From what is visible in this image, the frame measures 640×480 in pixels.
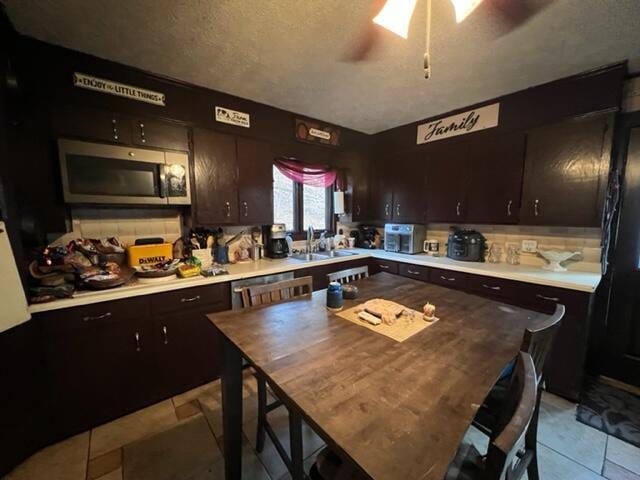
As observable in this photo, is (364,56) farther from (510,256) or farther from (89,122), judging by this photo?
(510,256)

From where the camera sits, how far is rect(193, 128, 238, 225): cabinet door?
2240 mm

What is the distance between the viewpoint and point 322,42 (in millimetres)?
1634

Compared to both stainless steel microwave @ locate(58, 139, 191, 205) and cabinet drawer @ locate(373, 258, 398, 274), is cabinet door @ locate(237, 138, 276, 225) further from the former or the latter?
cabinet drawer @ locate(373, 258, 398, 274)

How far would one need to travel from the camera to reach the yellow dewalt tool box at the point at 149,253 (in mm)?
2062

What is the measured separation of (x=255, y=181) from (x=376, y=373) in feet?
6.99

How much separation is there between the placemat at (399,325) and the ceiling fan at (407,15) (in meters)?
1.20

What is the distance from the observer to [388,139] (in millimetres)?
3387

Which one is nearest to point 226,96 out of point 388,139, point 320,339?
point 388,139

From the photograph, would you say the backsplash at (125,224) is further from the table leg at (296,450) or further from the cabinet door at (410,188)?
the cabinet door at (410,188)

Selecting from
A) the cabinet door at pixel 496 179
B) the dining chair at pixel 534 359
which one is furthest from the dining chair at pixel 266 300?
the cabinet door at pixel 496 179

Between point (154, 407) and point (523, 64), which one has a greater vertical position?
point (523, 64)

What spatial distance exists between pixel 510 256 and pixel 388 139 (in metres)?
1.92

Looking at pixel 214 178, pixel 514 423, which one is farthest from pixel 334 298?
pixel 214 178

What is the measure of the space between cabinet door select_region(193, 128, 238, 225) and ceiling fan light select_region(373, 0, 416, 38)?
64.3 inches
